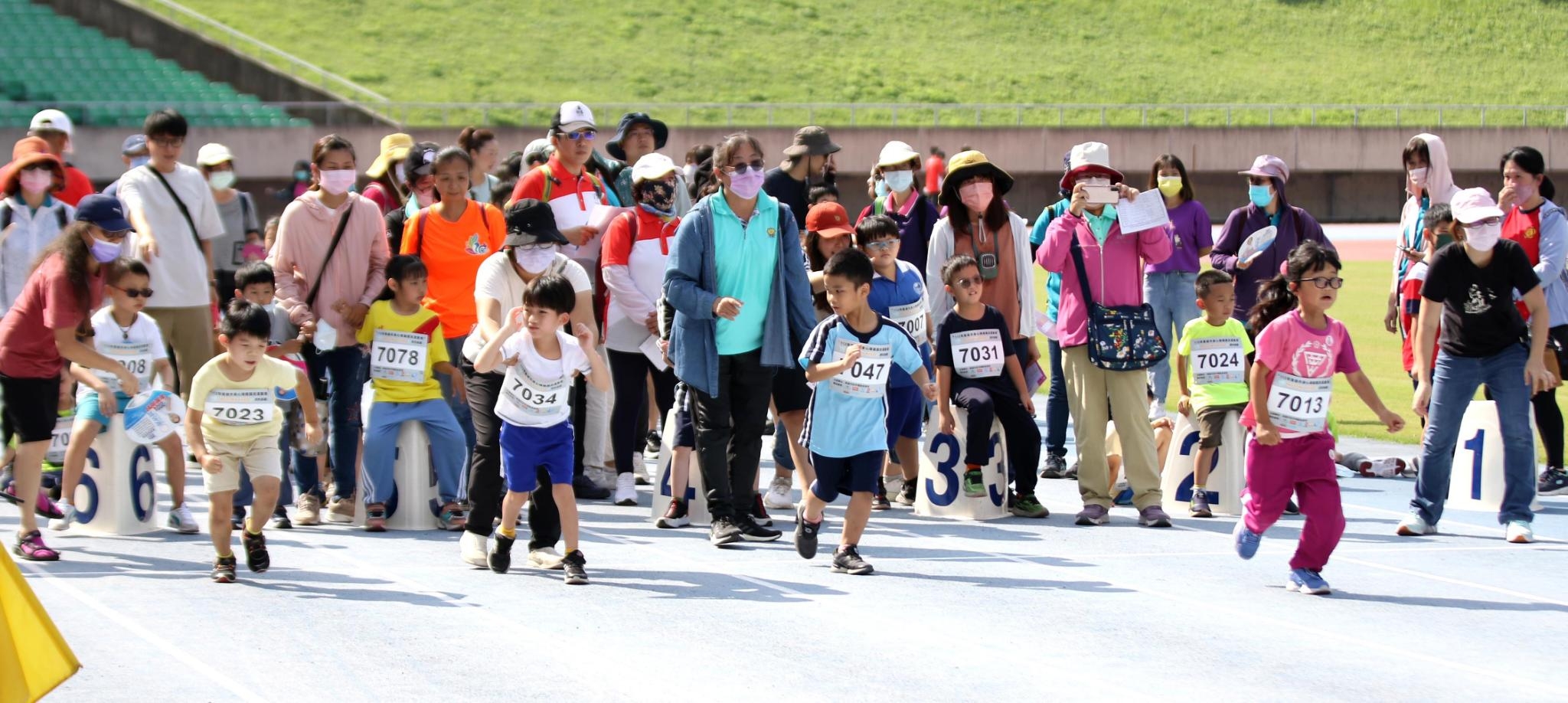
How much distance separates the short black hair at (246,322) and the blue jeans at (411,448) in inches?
53.9

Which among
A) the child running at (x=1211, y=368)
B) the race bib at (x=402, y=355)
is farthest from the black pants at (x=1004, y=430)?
the race bib at (x=402, y=355)

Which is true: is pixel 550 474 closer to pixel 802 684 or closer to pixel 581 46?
pixel 802 684

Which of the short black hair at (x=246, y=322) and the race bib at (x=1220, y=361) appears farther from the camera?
the race bib at (x=1220, y=361)

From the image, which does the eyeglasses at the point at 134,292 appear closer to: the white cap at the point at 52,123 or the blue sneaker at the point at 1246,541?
the white cap at the point at 52,123

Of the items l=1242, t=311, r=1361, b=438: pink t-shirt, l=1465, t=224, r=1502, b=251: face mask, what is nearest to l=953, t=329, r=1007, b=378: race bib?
l=1242, t=311, r=1361, b=438: pink t-shirt

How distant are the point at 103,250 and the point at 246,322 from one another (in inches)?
40.3

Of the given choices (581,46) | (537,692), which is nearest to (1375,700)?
(537,692)

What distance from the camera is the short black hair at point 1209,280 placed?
1050 centimetres

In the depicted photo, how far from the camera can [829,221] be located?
1062 centimetres

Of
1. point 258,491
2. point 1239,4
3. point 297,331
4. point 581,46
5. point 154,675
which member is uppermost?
point 1239,4

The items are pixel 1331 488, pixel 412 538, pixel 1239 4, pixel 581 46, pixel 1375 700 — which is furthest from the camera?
pixel 1239 4

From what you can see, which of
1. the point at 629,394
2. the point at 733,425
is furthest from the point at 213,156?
the point at 733,425

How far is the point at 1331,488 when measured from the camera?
8.27 metres

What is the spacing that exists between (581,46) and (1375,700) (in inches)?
2134
